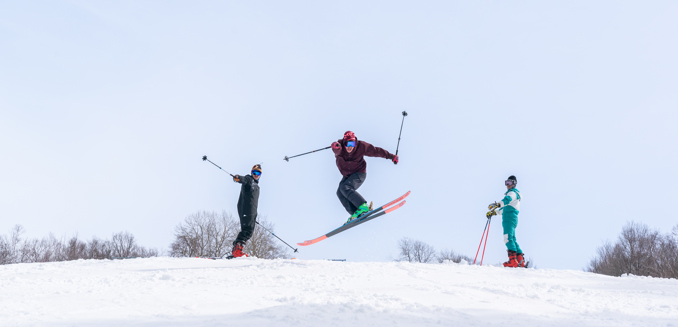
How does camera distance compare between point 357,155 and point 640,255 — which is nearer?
point 357,155

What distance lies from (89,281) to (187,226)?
107 ft


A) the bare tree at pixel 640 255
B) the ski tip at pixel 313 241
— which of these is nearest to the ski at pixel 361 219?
the ski tip at pixel 313 241

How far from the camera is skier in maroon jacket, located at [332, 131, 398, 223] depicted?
35.9 feet

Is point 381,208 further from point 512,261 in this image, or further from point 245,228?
point 245,228

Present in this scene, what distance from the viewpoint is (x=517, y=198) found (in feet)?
36.0

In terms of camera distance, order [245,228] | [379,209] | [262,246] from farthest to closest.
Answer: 1. [262,246]
2. [245,228]
3. [379,209]

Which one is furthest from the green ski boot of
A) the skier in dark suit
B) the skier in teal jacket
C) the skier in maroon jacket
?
the skier in teal jacket

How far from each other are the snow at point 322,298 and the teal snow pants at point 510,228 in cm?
249

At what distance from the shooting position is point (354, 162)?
1100 centimetres

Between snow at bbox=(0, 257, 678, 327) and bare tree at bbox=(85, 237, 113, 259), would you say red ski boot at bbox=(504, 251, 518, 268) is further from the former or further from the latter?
bare tree at bbox=(85, 237, 113, 259)

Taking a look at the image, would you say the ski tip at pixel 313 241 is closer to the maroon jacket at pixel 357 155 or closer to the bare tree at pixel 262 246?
the maroon jacket at pixel 357 155

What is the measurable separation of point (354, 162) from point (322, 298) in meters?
6.27

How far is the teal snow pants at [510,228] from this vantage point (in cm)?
1079

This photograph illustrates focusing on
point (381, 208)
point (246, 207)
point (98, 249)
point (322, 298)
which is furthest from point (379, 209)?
point (98, 249)
